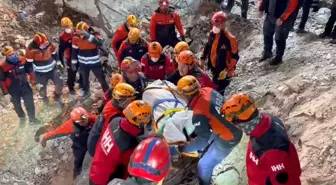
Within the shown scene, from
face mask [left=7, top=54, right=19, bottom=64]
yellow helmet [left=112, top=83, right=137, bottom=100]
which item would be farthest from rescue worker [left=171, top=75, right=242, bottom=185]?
face mask [left=7, top=54, right=19, bottom=64]

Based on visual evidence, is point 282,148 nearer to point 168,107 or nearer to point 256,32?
point 168,107

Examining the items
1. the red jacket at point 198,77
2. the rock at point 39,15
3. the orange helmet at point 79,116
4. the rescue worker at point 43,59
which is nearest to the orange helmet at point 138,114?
the orange helmet at point 79,116

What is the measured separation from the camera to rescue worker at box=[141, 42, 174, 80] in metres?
6.62

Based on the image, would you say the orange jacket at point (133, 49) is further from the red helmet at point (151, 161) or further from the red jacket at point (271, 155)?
the red helmet at point (151, 161)

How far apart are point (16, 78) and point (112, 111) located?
275 cm

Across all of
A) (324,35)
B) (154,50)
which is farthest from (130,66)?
(324,35)

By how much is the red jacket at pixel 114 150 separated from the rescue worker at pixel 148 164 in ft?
3.11

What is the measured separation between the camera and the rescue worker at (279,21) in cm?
684

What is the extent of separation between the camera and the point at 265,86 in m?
6.97

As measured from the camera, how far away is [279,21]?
6918 millimetres

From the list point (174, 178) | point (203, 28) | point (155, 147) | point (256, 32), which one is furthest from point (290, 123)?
point (203, 28)

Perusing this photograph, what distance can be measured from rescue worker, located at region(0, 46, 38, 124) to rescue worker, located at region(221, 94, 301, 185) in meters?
4.38

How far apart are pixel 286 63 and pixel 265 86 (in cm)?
72

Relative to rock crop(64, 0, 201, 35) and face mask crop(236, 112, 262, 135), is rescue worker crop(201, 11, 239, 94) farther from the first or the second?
rock crop(64, 0, 201, 35)
